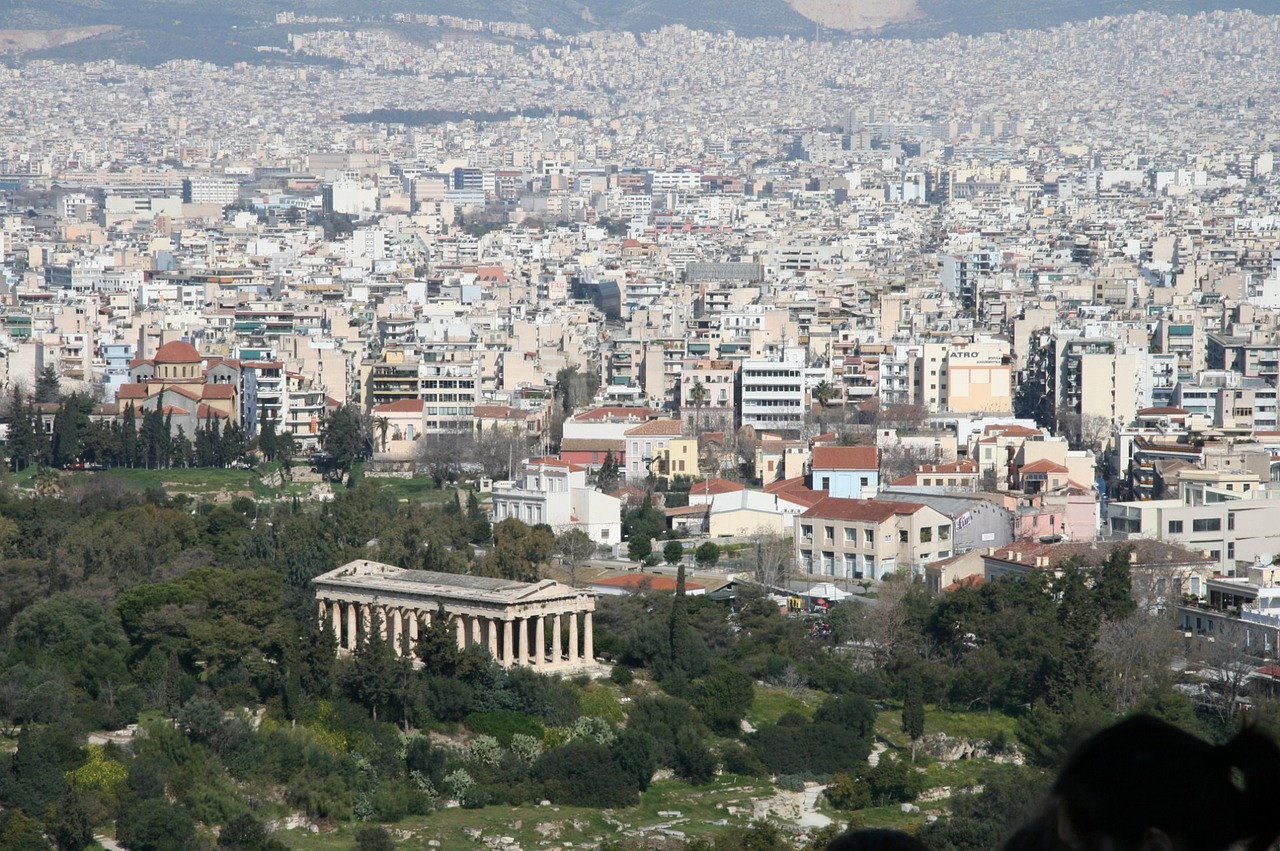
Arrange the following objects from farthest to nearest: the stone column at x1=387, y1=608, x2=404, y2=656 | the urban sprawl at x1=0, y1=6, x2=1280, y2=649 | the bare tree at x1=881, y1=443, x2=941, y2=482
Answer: the bare tree at x1=881, y1=443, x2=941, y2=482 < the urban sprawl at x1=0, y1=6, x2=1280, y2=649 < the stone column at x1=387, y1=608, x2=404, y2=656

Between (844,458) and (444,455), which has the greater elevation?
(844,458)

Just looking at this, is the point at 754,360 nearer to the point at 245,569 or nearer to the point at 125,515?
the point at 125,515

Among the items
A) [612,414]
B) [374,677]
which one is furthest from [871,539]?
[612,414]

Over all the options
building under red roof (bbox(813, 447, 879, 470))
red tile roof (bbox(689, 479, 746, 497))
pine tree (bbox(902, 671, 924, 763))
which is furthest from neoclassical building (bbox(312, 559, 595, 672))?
building under red roof (bbox(813, 447, 879, 470))

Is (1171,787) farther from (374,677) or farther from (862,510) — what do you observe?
(862,510)

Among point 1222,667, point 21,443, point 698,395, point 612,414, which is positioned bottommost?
point 1222,667

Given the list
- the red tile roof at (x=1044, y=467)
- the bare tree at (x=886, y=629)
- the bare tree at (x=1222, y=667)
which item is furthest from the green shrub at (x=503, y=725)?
the red tile roof at (x=1044, y=467)

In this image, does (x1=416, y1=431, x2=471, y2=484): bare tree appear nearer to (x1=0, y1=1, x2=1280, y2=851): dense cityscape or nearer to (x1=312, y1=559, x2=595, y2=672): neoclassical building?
(x1=0, y1=1, x2=1280, y2=851): dense cityscape
